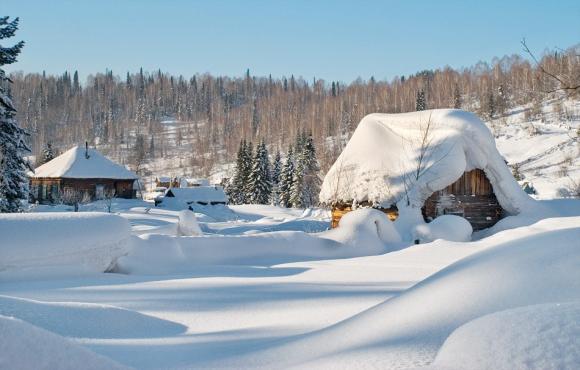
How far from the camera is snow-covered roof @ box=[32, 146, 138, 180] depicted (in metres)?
46.6

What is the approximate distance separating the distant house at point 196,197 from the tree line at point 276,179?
5529 millimetres

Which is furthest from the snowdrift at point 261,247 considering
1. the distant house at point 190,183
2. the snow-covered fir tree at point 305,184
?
the distant house at point 190,183

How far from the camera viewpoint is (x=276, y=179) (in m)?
67.7

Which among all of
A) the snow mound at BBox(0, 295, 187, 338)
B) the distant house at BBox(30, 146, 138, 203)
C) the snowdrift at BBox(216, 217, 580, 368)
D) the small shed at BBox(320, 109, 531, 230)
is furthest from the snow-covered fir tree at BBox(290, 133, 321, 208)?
the snowdrift at BBox(216, 217, 580, 368)

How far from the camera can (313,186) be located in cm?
5728

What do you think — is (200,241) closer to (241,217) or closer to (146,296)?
(146,296)

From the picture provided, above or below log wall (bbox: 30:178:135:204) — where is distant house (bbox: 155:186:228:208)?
below

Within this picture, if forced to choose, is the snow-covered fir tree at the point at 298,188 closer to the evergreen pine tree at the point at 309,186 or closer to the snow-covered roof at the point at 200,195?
the evergreen pine tree at the point at 309,186

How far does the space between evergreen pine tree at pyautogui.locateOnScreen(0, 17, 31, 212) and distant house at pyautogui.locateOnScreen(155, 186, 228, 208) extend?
36474 millimetres

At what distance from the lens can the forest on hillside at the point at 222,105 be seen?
104 meters

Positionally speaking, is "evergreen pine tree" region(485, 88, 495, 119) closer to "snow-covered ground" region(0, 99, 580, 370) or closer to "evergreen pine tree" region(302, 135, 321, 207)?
"evergreen pine tree" region(302, 135, 321, 207)

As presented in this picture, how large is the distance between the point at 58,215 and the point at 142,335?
616cm

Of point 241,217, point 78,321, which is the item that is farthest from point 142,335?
point 241,217

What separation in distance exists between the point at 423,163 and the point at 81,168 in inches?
1392
